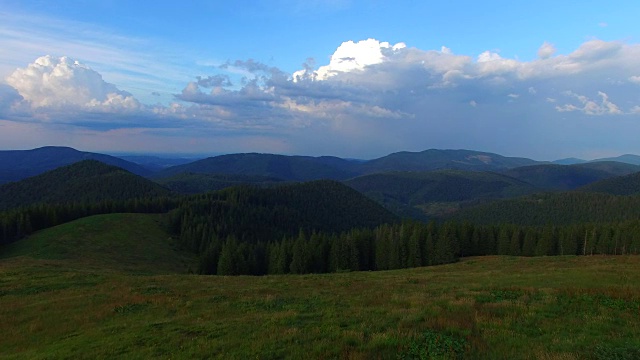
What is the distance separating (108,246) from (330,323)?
308ft

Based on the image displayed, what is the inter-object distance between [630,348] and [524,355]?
3.71m

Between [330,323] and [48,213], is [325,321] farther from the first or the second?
[48,213]

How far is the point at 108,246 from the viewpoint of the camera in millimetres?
92125

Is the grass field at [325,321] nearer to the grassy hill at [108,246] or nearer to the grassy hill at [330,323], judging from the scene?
the grassy hill at [330,323]

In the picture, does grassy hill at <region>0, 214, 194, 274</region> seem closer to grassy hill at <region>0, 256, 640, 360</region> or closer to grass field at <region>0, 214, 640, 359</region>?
grass field at <region>0, 214, 640, 359</region>

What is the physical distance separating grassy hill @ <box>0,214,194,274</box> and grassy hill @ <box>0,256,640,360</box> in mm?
51187

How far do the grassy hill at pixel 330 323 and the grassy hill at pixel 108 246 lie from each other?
51187 millimetres

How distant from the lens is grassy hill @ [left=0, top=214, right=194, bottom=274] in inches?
3093

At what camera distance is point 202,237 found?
387ft

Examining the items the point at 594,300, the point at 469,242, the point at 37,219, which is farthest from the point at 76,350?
the point at 37,219

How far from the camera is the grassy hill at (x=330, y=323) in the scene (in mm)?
12734

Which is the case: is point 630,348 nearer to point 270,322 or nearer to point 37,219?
point 270,322

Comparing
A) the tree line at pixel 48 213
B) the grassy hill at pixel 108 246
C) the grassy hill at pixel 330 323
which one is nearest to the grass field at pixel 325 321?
the grassy hill at pixel 330 323

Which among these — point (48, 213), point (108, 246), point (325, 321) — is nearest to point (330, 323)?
point (325, 321)
